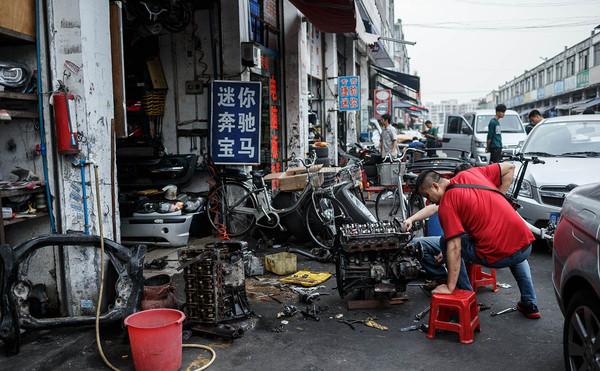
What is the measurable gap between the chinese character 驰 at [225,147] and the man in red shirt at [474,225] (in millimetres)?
4404

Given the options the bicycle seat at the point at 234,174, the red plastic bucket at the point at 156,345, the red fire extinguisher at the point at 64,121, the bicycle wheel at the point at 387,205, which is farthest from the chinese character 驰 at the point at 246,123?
the red plastic bucket at the point at 156,345

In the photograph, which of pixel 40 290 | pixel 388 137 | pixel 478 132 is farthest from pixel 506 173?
pixel 478 132

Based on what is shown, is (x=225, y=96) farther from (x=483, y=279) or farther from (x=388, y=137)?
(x=388, y=137)

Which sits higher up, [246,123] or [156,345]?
[246,123]

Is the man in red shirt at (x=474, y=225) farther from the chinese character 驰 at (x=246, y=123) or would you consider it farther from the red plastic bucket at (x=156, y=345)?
the chinese character 驰 at (x=246, y=123)

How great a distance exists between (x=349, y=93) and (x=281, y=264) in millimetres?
11065

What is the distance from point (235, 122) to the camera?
27.4 feet

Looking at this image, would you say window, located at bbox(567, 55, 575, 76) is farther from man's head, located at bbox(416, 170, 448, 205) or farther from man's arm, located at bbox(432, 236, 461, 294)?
man's arm, located at bbox(432, 236, 461, 294)

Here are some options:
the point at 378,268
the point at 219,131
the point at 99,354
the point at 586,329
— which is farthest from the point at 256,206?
the point at 586,329

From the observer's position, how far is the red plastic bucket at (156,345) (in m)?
3.68

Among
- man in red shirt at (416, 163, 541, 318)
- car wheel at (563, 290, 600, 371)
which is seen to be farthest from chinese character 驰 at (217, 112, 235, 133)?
car wheel at (563, 290, 600, 371)

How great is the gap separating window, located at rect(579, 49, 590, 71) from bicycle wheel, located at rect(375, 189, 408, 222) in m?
43.4

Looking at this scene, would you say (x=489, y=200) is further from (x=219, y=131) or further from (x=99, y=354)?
(x=219, y=131)

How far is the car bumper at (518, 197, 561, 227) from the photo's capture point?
7004 mm
